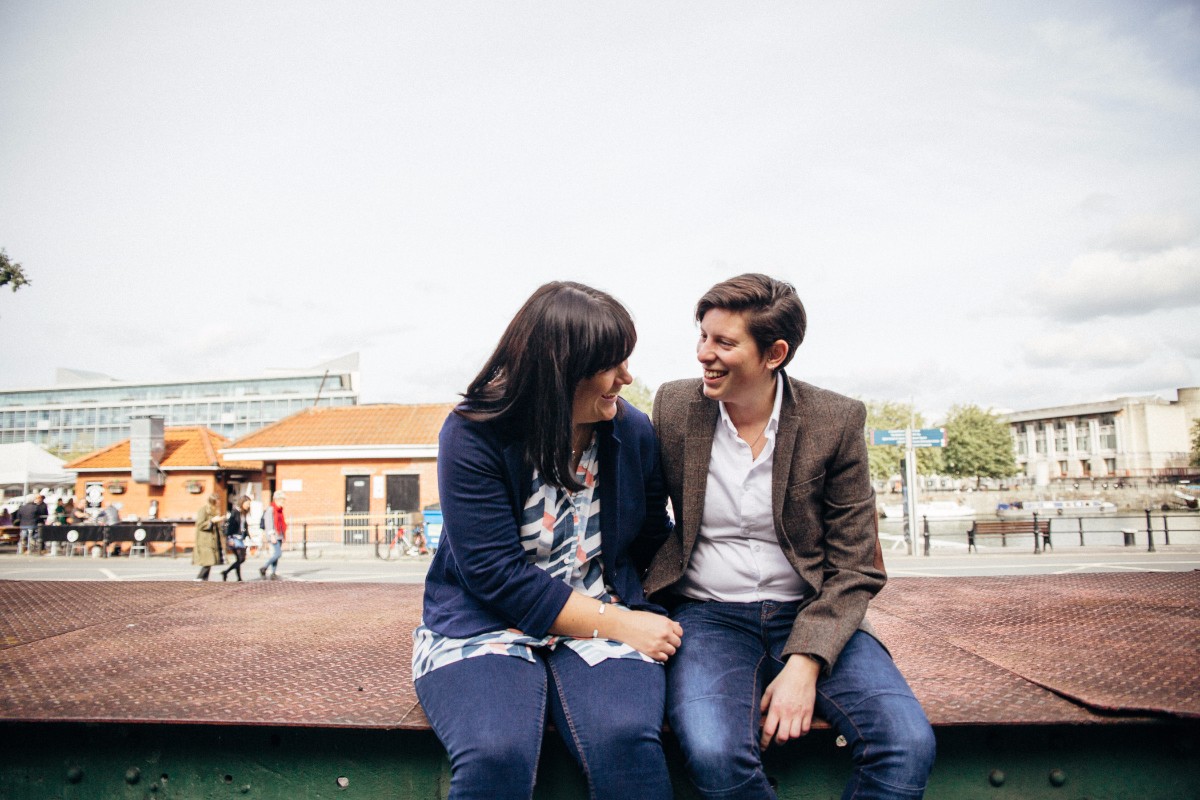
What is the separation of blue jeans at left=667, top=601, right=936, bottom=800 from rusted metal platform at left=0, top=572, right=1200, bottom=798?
0.11 meters

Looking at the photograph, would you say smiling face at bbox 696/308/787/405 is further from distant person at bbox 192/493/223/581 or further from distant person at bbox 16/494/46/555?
distant person at bbox 16/494/46/555

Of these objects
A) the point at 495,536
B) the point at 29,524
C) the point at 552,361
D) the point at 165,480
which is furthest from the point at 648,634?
the point at 165,480

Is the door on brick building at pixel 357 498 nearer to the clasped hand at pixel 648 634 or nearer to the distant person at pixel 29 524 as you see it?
the distant person at pixel 29 524

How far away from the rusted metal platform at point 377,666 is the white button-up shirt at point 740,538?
495 mm

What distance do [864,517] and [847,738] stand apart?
2.18 ft

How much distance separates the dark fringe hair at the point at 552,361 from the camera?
1911 millimetres

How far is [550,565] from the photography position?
204 cm

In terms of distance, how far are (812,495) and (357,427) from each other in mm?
26408

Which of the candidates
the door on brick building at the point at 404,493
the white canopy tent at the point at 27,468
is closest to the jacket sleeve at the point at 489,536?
the door on brick building at the point at 404,493

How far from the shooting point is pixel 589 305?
1.93 metres

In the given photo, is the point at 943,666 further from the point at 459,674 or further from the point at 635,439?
the point at 459,674

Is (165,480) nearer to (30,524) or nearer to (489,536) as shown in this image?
(30,524)

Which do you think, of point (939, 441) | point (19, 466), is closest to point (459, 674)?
point (939, 441)

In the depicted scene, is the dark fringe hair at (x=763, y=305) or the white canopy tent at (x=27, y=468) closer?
the dark fringe hair at (x=763, y=305)
